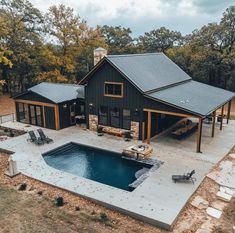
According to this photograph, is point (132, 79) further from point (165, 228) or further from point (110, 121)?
point (165, 228)

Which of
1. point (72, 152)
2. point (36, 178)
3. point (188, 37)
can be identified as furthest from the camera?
point (188, 37)

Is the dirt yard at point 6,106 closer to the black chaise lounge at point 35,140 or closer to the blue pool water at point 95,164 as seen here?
the black chaise lounge at point 35,140

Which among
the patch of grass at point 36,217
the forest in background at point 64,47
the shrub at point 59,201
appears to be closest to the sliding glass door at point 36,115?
the patch of grass at point 36,217

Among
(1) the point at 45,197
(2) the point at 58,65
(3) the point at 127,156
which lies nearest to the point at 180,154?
(3) the point at 127,156

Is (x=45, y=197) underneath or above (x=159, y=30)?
underneath

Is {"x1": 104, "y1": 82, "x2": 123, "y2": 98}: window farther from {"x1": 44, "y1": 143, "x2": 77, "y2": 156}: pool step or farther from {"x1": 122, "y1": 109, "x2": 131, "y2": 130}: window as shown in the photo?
{"x1": 44, "y1": 143, "x2": 77, "y2": 156}: pool step
